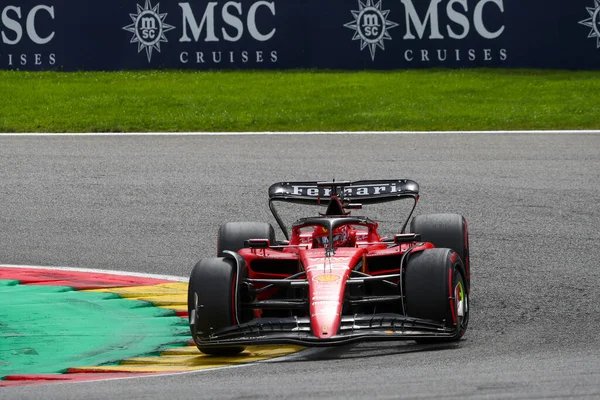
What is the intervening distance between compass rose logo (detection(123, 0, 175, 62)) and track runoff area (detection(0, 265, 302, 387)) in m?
9.58

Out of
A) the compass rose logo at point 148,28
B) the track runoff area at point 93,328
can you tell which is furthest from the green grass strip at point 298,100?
the track runoff area at point 93,328

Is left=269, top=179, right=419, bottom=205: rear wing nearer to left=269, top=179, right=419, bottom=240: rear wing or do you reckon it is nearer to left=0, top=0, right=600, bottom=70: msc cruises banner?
left=269, top=179, right=419, bottom=240: rear wing

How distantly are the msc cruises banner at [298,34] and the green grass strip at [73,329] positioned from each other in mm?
10397

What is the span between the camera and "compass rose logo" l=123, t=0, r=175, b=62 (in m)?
18.4

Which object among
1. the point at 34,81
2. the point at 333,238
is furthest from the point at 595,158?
the point at 34,81

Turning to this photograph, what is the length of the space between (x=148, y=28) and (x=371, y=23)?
3502mm

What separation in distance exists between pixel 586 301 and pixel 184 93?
10.4m

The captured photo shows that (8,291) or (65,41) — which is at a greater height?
(65,41)

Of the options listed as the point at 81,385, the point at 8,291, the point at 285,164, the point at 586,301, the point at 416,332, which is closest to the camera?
the point at 81,385

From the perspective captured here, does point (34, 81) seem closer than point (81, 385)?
No

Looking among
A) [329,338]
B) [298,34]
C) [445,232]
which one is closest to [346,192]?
[445,232]

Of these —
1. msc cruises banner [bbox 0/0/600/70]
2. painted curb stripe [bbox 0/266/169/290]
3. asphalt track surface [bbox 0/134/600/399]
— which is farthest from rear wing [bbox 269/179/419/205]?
msc cruises banner [bbox 0/0/600/70]

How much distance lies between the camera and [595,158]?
1260 centimetres

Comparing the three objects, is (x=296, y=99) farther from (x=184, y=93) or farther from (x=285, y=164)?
(x=285, y=164)
